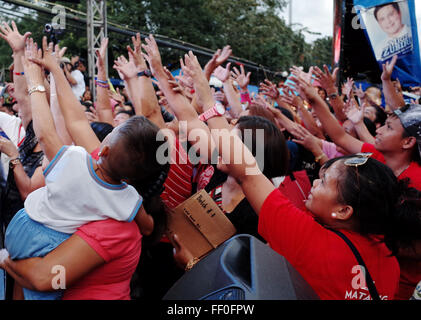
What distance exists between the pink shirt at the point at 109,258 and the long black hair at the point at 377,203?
0.80 meters

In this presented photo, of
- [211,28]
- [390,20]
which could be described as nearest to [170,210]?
[390,20]

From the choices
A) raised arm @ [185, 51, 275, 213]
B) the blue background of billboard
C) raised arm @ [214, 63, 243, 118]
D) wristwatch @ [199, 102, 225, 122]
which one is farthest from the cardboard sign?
the blue background of billboard

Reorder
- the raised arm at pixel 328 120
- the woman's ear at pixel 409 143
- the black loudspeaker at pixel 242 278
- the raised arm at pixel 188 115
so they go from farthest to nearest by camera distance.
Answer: the raised arm at pixel 328 120, the woman's ear at pixel 409 143, the raised arm at pixel 188 115, the black loudspeaker at pixel 242 278

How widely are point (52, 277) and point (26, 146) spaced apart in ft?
4.69

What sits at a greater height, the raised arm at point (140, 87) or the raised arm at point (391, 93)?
the raised arm at point (140, 87)

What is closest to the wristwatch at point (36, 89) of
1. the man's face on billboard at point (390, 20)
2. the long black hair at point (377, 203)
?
the long black hair at point (377, 203)

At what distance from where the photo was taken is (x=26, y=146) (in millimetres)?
2342

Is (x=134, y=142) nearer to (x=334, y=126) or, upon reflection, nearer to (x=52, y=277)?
(x=52, y=277)

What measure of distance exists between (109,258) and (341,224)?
85 cm

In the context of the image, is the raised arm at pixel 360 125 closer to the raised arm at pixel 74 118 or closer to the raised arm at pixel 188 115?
the raised arm at pixel 188 115

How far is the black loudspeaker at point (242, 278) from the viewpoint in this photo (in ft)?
2.60

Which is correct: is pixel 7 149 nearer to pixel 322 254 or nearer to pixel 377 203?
pixel 322 254

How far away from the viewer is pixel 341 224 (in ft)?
4.27

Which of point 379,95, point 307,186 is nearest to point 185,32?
point 379,95
